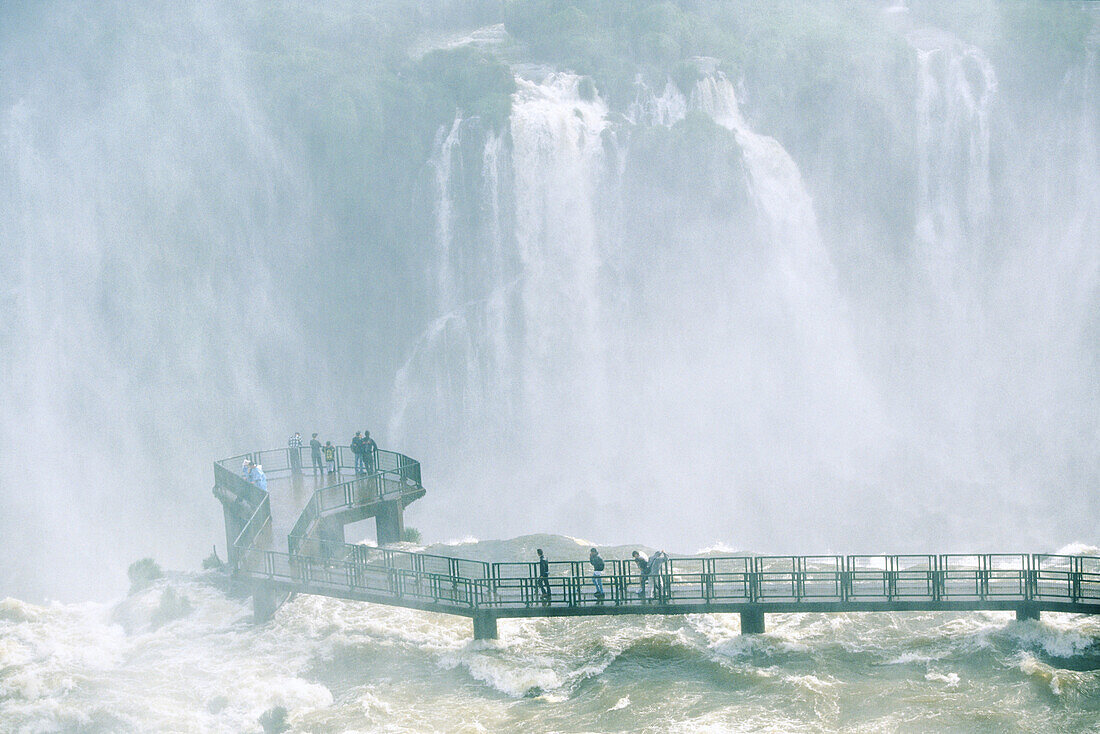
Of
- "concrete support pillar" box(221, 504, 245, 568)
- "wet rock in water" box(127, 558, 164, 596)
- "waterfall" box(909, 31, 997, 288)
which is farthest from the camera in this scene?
"waterfall" box(909, 31, 997, 288)

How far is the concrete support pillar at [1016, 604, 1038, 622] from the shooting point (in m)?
22.9

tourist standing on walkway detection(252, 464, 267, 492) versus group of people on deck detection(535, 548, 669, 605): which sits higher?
tourist standing on walkway detection(252, 464, 267, 492)

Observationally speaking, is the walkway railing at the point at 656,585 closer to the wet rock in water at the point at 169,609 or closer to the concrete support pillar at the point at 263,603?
the concrete support pillar at the point at 263,603

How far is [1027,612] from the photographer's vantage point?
906 inches

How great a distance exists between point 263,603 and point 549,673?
7.31 meters

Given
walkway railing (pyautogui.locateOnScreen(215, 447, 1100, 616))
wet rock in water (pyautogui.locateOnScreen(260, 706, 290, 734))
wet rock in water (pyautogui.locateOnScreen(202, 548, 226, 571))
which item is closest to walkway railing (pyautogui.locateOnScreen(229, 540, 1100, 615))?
walkway railing (pyautogui.locateOnScreen(215, 447, 1100, 616))

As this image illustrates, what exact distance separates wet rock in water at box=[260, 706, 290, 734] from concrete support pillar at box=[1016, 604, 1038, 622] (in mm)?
15179

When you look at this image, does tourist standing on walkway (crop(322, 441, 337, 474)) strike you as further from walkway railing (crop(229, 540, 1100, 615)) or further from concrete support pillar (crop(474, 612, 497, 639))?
concrete support pillar (crop(474, 612, 497, 639))

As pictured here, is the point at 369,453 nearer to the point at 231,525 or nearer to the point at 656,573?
the point at 231,525

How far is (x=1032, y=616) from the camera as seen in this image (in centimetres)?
2300

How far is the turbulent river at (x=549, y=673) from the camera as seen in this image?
20.9m

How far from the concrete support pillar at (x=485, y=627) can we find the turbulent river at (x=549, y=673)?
0.72ft

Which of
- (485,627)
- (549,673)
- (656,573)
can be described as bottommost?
(549,673)

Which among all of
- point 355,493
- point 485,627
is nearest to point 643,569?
point 485,627
